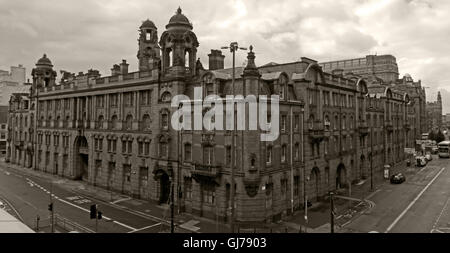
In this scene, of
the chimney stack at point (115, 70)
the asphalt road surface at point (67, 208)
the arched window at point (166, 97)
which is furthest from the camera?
the chimney stack at point (115, 70)

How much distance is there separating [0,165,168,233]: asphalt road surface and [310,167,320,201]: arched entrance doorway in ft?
64.8

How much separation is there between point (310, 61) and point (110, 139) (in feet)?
105

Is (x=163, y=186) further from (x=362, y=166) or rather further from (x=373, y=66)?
(x=373, y=66)

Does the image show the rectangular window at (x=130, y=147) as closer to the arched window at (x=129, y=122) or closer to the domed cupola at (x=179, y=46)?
the arched window at (x=129, y=122)

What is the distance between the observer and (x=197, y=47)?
43.6m

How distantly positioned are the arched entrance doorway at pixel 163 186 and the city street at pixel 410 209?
21.9 m

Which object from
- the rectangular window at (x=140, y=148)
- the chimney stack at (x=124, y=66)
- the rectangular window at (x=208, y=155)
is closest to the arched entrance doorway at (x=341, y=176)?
the rectangular window at (x=208, y=155)

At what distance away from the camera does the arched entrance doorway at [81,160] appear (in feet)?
192

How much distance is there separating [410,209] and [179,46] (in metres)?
34.5

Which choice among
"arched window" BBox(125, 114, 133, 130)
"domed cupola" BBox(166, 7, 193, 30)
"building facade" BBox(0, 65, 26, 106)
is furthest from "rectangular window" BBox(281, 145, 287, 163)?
"building facade" BBox(0, 65, 26, 106)

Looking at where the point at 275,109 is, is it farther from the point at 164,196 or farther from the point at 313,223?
the point at 164,196

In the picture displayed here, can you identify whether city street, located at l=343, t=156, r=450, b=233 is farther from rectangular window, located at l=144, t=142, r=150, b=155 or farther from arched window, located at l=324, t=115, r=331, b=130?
rectangular window, located at l=144, t=142, r=150, b=155

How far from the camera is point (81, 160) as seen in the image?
60031 millimetres

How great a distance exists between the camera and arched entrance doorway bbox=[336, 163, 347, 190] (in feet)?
165
